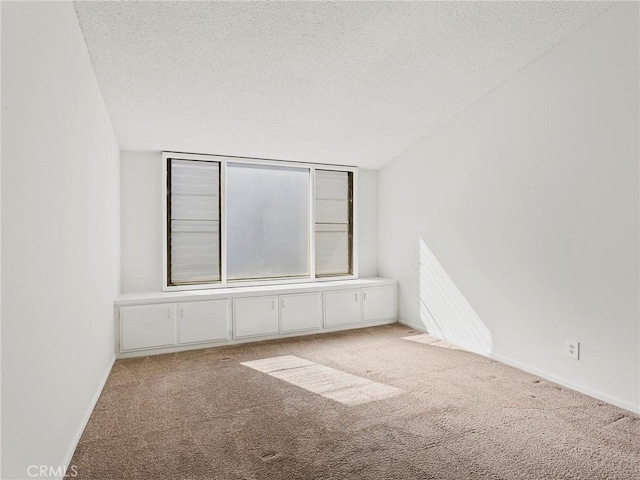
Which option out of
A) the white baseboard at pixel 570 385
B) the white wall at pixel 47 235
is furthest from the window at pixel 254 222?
the white baseboard at pixel 570 385

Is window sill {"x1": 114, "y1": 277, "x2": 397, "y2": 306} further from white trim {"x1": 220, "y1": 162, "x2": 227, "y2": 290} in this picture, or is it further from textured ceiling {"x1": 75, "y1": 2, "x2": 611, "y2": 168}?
textured ceiling {"x1": 75, "y1": 2, "x2": 611, "y2": 168}

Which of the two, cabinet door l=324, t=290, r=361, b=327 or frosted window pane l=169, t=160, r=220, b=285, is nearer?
frosted window pane l=169, t=160, r=220, b=285

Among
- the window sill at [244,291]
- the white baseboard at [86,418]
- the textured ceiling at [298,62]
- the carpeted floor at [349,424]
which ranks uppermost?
the textured ceiling at [298,62]

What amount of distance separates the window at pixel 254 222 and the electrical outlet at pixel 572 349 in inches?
116

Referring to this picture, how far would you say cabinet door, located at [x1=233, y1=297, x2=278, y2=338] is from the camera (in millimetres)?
4375

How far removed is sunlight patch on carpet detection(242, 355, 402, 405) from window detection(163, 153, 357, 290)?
1.51 metres

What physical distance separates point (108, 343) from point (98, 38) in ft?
8.30

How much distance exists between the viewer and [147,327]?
13.0ft

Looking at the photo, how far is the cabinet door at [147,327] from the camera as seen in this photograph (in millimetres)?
3859

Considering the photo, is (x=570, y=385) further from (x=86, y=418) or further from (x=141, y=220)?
(x=141, y=220)

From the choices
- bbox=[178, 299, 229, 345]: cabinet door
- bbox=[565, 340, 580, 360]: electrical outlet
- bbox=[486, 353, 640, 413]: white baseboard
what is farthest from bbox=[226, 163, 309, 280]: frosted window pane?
bbox=[565, 340, 580, 360]: electrical outlet

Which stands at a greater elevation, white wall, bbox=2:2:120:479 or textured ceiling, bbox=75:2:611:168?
textured ceiling, bbox=75:2:611:168

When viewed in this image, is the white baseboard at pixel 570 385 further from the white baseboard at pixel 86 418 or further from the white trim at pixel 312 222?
the white baseboard at pixel 86 418

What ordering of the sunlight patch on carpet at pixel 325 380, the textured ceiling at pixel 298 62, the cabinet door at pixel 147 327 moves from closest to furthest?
the textured ceiling at pixel 298 62, the sunlight patch on carpet at pixel 325 380, the cabinet door at pixel 147 327
